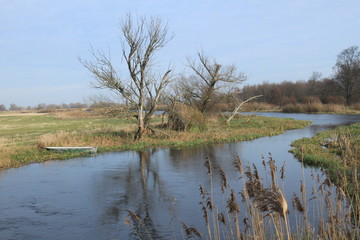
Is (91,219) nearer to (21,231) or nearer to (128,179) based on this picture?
(21,231)

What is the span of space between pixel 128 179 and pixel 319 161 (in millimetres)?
7708

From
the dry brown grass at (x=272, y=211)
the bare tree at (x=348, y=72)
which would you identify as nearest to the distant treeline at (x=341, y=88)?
the bare tree at (x=348, y=72)

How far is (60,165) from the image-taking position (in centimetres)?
1683

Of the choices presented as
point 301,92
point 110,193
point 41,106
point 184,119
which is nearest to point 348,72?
point 301,92

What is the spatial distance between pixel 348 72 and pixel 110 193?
6489 centimetres

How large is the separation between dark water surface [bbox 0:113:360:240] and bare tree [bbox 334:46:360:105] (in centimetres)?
5365

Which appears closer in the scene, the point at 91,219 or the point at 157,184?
the point at 91,219

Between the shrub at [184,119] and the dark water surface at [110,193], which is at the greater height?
the shrub at [184,119]

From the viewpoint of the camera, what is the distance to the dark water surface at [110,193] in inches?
321

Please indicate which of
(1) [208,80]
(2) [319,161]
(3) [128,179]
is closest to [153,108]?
(3) [128,179]

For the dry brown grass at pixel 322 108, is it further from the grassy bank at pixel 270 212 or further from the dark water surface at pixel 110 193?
the grassy bank at pixel 270 212

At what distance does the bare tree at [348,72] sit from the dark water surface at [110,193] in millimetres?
53647

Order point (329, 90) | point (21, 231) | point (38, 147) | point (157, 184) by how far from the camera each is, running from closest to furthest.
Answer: point (21, 231)
point (157, 184)
point (38, 147)
point (329, 90)

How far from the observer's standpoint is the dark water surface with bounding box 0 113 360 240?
8.16 m
